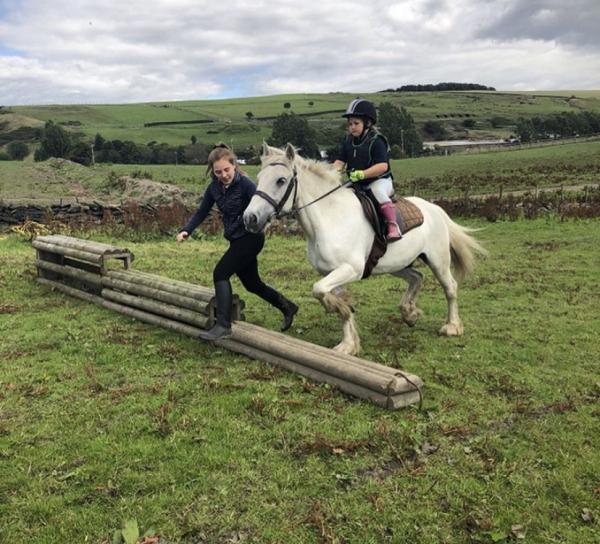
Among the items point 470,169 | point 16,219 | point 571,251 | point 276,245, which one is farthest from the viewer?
point 470,169

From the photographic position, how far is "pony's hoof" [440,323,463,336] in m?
7.68

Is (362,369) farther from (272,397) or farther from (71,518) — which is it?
(71,518)

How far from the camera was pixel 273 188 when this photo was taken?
19.6 ft

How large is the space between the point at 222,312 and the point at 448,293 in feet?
11.1

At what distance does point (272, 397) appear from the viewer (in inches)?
213

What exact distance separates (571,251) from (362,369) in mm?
11131

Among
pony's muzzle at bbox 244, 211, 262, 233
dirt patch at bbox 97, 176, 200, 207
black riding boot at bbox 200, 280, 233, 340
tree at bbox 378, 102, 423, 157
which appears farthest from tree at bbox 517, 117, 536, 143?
pony's muzzle at bbox 244, 211, 262, 233

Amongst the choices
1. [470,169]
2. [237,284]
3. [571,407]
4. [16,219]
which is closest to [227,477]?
[571,407]

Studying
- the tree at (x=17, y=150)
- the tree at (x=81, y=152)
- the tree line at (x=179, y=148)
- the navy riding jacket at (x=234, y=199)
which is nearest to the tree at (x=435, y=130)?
the tree line at (x=179, y=148)

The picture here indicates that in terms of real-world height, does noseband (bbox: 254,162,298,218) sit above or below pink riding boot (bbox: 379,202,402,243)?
above

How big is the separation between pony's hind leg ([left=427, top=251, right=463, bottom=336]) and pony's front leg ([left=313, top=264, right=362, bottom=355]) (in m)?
1.64

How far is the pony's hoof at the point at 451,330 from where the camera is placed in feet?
25.2

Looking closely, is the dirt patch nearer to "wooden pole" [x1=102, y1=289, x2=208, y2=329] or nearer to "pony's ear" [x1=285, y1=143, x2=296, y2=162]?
"wooden pole" [x1=102, y1=289, x2=208, y2=329]

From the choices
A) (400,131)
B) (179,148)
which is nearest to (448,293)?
(179,148)
